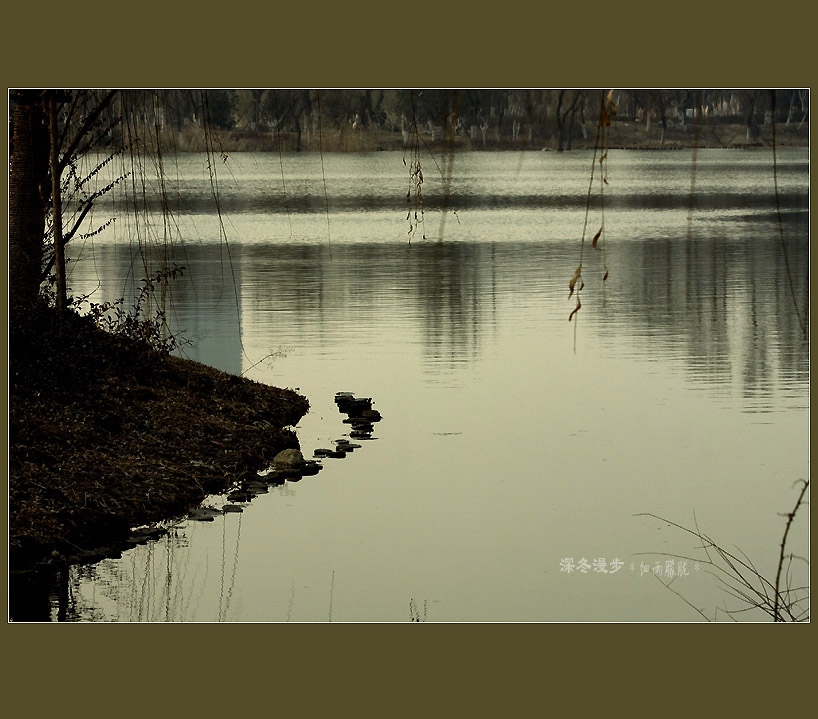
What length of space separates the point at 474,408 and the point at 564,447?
1.26 metres

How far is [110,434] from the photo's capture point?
8391 mm

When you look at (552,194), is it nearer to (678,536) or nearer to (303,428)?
(303,428)

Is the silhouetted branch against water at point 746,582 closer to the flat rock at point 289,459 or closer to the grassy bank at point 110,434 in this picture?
the flat rock at point 289,459

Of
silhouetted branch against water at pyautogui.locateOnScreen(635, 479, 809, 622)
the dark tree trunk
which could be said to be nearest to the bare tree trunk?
the dark tree trunk

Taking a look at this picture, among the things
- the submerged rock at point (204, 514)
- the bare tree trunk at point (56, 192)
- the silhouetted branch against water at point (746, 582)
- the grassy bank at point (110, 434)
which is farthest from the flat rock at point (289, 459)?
the silhouetted branch against water at point (746, 582)

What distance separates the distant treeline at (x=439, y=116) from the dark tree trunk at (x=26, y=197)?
639 millimetres

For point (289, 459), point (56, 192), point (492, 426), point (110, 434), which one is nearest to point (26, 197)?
point (56, 192)

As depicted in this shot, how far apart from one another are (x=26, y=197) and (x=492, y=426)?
12.1 feet

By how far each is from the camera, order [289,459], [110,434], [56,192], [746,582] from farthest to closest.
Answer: [289,459], [110,434], [56,192], [746,582]

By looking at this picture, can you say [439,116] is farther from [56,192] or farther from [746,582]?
[56,192]

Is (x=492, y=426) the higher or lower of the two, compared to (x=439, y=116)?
lower

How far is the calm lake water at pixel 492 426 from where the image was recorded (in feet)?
21.4

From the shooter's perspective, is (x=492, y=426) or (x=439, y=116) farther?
(x=492, y=426)

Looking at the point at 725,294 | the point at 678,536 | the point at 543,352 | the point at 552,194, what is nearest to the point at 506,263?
the point at 725,294
